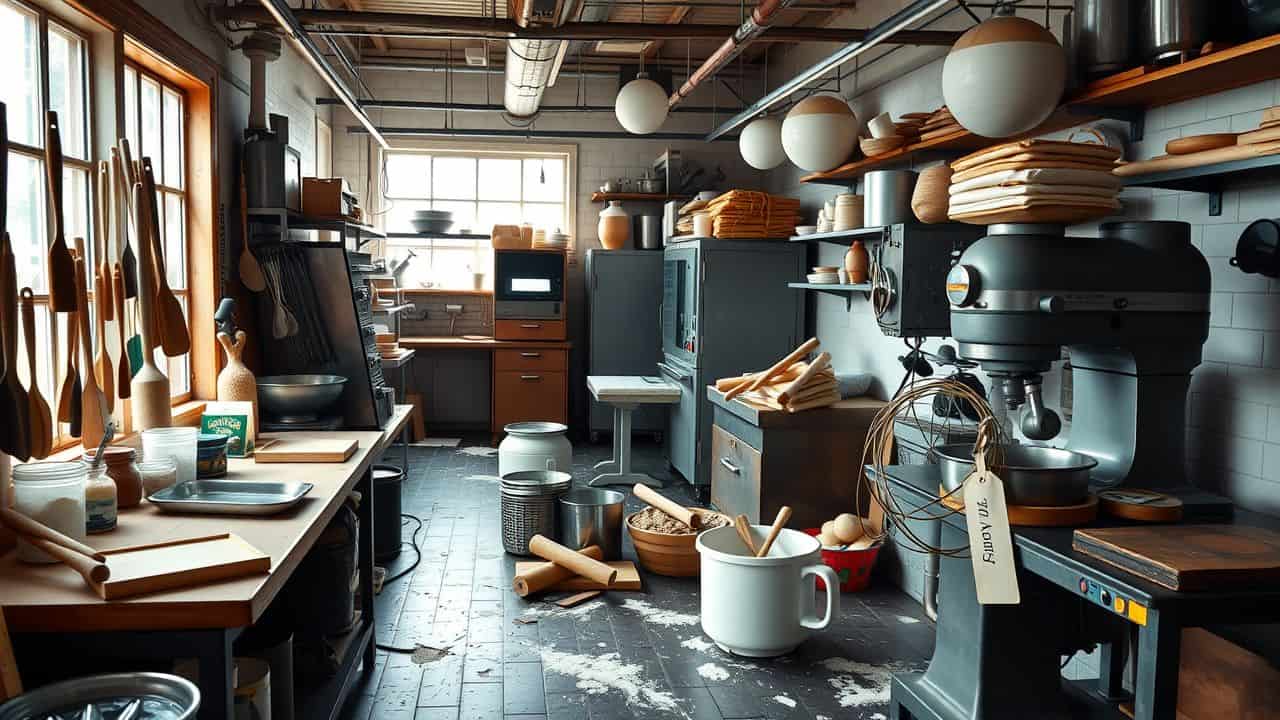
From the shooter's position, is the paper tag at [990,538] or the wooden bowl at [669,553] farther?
the wooden bowl at [669,553]

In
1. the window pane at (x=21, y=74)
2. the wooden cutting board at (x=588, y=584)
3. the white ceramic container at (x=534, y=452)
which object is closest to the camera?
the window pane at (x=21, y=74)

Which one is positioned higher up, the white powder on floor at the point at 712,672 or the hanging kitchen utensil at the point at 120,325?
the hanging kitchen utensil at the point at 120,325

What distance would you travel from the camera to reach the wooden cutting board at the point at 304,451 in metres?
3.26

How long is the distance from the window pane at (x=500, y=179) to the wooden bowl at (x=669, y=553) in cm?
516

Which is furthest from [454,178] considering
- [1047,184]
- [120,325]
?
[1047,184]

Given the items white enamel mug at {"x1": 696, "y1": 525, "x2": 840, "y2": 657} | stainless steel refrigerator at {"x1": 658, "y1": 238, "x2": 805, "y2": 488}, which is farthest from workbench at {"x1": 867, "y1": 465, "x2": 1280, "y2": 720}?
stainless steel refrigerator at {"x1": 658, "y1": 238, "x2": 805, "y2": 488}

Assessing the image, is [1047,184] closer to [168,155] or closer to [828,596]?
[828,596]

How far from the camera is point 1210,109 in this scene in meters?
3.05

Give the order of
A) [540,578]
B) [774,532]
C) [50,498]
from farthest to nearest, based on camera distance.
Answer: [540,578]
[774,532]
[50,498]

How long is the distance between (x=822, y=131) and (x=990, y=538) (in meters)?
3.12

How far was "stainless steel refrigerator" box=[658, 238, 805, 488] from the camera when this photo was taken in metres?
6.66

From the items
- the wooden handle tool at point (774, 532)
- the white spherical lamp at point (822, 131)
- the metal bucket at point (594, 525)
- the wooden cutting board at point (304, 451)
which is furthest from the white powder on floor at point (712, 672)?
the white spherical lamp at point (822, 131)

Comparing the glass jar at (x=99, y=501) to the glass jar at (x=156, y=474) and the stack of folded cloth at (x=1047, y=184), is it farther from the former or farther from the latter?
the stack of folded cloth at (x=1047, y=184)

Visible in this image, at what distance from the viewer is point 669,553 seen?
484 cm
